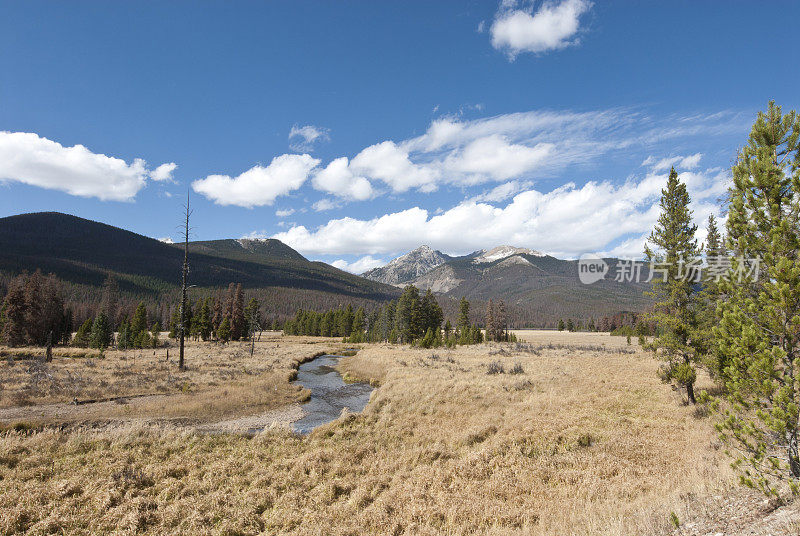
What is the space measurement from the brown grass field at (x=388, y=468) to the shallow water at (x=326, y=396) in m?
2.66

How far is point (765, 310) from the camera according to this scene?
732 cm

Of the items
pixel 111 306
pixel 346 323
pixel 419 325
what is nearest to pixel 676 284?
pixel 419 325

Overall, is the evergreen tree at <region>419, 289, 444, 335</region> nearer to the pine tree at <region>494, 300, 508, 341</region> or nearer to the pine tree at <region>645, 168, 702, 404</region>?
the pine tree at <region>494, 300, 508, 341</region>

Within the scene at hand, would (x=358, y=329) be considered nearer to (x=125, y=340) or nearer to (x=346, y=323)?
(x=346, y=323)

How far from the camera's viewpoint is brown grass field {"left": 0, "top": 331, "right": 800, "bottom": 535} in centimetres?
830

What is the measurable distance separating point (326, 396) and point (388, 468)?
16618 millimetres

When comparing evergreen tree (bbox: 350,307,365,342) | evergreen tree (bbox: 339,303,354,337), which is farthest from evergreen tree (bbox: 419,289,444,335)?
evergreen tree (bbox: 339,303,354,337)

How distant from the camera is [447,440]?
15281 mm

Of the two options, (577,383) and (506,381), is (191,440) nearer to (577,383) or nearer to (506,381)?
(506,381)

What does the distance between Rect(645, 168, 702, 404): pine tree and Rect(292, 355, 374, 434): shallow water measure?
1962 cm

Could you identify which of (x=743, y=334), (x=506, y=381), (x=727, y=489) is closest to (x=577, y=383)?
(x=506, y=381)

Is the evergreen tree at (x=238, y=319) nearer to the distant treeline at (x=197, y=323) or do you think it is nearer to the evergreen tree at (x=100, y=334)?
the distant treeline at (x=197, y=323)

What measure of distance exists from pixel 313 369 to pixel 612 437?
1415 inches

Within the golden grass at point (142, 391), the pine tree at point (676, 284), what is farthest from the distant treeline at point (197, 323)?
the pine tree at point (676, 284)
